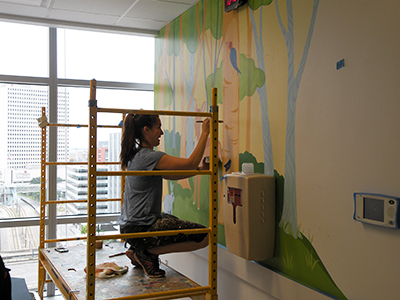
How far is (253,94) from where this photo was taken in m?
2.38

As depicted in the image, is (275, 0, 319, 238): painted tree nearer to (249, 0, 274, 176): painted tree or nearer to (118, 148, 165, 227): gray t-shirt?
(249, 0, 274, 176): painted tree

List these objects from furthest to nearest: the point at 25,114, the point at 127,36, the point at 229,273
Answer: the point at 127,36, the point at 25,114, the point at 229,273

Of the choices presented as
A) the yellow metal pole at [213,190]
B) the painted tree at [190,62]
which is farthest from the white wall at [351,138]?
the painted tree at [190,62]

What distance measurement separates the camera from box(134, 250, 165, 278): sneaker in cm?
240

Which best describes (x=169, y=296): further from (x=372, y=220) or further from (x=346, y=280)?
(x=372, y=220)

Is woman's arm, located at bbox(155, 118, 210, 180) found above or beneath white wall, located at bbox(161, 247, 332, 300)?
above

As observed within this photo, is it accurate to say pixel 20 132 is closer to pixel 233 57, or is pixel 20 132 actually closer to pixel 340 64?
pixel 233 57

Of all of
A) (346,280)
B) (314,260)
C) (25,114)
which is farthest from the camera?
(25,114)

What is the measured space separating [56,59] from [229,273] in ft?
8.81

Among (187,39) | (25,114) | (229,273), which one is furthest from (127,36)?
(229,273)

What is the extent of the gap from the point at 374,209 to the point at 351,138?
32cm

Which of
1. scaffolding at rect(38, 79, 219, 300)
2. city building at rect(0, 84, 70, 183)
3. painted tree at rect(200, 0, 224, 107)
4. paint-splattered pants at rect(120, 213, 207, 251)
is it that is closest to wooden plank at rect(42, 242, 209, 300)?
scaffolding at rect(38, 79, 219, 300)

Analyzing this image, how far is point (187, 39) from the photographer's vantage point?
337 cm

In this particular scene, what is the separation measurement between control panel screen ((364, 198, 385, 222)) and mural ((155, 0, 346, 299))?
402mm
